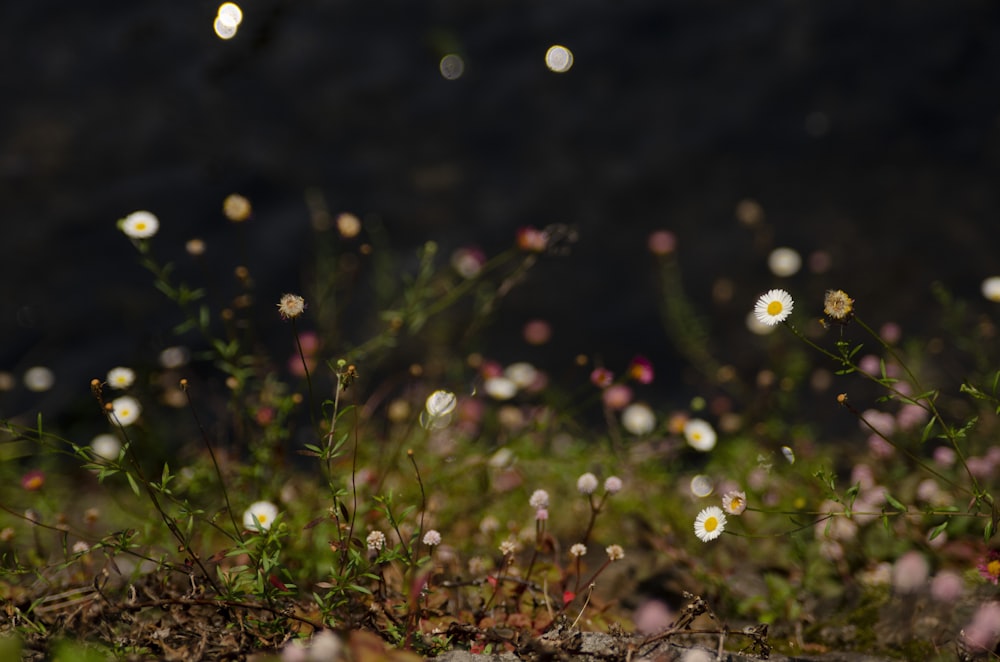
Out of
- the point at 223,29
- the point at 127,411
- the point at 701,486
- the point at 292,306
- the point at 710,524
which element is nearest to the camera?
the point at 292,306

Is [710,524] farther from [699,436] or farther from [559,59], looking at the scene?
[559,59]

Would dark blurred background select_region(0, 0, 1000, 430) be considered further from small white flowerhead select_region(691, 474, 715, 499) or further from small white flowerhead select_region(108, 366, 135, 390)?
small white flowerhead select_region(108, 366, 135, 390)

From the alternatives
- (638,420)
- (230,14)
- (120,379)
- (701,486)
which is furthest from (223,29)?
(701,486)

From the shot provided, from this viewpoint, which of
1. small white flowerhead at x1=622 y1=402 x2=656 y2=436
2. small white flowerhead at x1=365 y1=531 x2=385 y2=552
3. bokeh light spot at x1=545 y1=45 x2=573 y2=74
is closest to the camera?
small white flowerhead at x1=365 y1=531 x2=385 y2=552

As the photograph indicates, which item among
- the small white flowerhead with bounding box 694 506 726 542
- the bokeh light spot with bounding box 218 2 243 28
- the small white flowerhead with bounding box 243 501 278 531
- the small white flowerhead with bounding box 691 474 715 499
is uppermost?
the bokeh light spot with bounding box 218 2 243 28

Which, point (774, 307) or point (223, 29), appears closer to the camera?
point (774, 307)

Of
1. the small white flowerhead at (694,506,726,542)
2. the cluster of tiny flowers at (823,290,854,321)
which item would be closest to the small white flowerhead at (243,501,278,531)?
the small white flowerhead at (694,506,726,542)

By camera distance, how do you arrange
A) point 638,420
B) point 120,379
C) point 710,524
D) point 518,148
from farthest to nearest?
point 518,148
point 638,420
point 120,379
point 710,524
